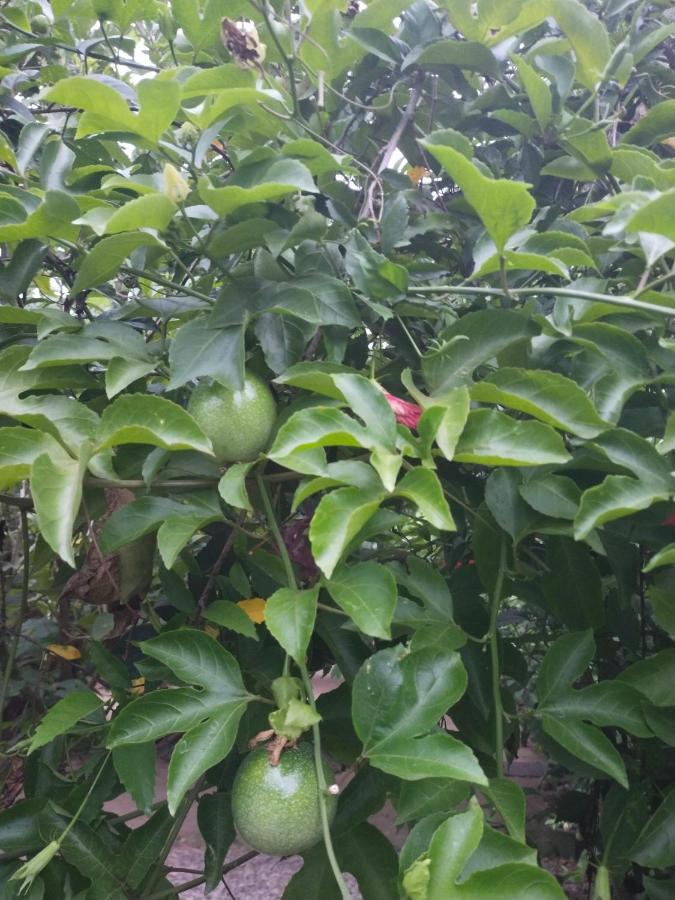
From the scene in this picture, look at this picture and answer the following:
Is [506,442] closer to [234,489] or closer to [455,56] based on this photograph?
[234,489]

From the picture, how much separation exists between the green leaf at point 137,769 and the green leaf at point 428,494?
45cm

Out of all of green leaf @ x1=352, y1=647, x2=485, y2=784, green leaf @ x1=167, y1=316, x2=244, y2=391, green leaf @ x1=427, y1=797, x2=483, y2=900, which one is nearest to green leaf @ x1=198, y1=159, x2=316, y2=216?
green leaf @ x1=167, y1=316, x2=244, y2=391

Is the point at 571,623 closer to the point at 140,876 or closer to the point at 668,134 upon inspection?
the point at 140,876

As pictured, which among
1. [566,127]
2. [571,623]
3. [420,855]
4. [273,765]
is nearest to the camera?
[420,855]

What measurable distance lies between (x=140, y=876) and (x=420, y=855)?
0.44m

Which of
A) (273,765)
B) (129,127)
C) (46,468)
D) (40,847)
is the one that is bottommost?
(40,847)

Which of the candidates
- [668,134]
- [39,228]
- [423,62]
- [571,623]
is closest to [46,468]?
[39,228]

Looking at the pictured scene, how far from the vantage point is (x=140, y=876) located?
0.89 meters

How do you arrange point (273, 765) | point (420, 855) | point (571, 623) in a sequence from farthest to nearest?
point (571, 623), point (273, 765), point (420, 855)

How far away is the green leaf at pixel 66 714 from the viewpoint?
0.84 metres

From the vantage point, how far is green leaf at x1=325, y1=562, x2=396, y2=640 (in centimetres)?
63

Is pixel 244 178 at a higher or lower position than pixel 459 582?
higher

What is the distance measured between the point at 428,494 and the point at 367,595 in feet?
0.36

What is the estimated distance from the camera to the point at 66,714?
87cm
